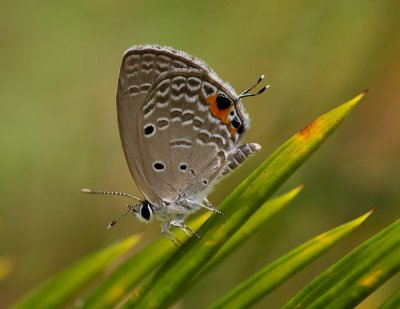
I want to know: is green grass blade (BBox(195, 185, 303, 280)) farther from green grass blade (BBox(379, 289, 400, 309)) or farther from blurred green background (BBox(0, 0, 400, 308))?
blurred green background (BBox(0, 0, 400, 308))

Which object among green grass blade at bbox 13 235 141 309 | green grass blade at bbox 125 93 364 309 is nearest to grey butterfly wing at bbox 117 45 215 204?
green grass blade at bbox 13 235 141 309

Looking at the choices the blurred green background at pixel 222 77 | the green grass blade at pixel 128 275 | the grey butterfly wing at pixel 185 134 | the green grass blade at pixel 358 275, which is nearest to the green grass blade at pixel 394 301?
the green grass blade at pixel 358 275

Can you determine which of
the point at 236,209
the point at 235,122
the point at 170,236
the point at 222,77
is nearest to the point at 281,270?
the point at 236,209

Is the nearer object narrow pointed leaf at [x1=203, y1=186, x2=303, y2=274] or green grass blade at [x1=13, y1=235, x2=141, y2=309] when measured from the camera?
narrow pointed leaf at [x1=203, y1=186, x2=303, y2=274]

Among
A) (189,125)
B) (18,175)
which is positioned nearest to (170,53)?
(189,125)

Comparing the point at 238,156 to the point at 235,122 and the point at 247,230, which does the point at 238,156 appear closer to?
the point at 235,122

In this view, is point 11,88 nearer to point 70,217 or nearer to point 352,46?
point 70,217
